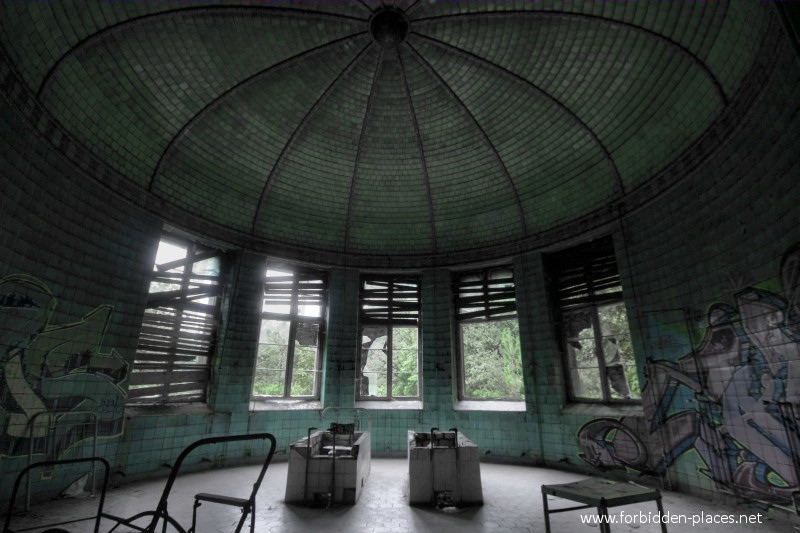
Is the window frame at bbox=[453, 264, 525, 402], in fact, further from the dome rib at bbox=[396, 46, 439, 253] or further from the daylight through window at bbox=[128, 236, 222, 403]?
the daylight through window at bbox=[128, 236, 222, 403]

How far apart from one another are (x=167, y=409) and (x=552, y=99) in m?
8.60

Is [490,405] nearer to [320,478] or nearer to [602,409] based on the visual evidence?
[602,409]

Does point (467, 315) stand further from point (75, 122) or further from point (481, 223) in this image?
point (75, 122)

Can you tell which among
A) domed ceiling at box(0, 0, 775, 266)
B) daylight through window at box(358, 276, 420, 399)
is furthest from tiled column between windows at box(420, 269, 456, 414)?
domed ceiling at box(0, 0, 775, 266)

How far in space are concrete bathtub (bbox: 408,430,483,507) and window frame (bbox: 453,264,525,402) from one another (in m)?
3.52

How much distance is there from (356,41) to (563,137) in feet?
13.2

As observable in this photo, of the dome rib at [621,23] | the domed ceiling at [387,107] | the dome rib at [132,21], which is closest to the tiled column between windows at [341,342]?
the domed ceiling at [387,107]

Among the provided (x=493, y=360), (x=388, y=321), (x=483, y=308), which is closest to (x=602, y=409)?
(x=493, y=360)

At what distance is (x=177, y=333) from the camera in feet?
23.8

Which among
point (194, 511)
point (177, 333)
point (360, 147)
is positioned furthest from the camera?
point (360, 147)

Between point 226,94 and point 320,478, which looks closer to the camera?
point 320,478

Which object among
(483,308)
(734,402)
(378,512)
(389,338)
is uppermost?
(483,308)

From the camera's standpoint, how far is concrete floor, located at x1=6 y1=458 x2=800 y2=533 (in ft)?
14.0

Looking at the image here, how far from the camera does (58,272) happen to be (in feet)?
→ 17.4
